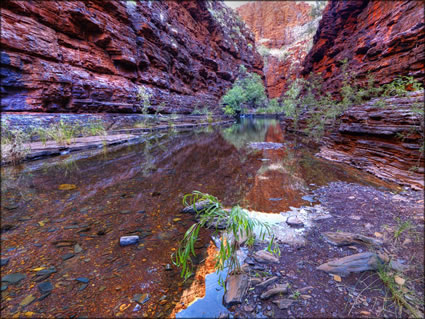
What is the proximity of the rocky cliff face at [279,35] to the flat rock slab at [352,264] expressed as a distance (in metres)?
61.8

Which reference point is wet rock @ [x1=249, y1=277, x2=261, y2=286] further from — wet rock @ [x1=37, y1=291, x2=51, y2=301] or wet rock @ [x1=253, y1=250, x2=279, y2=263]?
wet rock @ [x1=37, y1=291, x2=51, y2=301]

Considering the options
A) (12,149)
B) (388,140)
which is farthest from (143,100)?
(388,140)

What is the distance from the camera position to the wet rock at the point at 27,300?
151 centimetres

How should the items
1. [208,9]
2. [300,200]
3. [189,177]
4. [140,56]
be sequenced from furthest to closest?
[208,9], [140,56], [189,177], [300,200]

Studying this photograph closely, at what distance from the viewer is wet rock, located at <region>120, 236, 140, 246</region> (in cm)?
225

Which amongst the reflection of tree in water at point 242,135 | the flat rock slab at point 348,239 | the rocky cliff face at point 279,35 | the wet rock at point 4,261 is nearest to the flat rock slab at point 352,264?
the flat rock slab at point 348,239

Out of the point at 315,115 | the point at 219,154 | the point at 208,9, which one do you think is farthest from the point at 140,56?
the point at 208,9

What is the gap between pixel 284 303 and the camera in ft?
4.73

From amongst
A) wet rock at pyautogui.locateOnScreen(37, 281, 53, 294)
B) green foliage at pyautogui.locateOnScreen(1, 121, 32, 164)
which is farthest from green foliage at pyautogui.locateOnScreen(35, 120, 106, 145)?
wet rock at pyautogui.locateOnScreen(37, 281, 53, 294)

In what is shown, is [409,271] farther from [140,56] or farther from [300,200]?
[140,56]

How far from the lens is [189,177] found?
4746mm

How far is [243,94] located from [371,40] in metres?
22.2

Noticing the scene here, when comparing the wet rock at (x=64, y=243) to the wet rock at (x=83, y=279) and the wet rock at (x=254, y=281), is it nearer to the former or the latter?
the wet rock at (x=83, y=279)

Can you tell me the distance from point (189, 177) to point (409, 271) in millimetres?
3937
